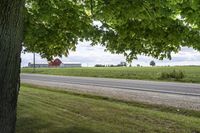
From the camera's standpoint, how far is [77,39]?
13969 mm

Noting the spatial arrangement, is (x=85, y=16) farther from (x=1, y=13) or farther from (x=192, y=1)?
(x=1, y=13)

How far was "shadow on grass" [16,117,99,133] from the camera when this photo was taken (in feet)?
34.6

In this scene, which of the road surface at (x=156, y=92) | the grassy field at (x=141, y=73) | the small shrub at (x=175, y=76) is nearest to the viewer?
the road surface at (x=156, y=92)

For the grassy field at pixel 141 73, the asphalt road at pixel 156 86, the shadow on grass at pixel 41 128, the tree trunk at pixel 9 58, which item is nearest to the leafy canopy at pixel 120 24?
the shadow on grass at pixel 41 128

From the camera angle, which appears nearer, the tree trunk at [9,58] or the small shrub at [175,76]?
the tree trunk at [9,58]

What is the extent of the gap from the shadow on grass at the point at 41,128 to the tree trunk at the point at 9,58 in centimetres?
408

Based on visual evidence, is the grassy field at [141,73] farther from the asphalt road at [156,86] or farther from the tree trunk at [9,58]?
the tree trunk at [9,58]

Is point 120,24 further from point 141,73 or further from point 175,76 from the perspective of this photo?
point 141,73

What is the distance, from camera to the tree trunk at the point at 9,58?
253 inches

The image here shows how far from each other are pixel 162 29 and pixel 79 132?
11.7ft

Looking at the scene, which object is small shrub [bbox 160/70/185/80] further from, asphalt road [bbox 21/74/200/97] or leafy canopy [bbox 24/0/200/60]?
leafy canopy [bbox 24/0/200/60]

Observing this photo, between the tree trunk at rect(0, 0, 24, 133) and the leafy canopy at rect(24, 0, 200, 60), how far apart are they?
347 centimetres

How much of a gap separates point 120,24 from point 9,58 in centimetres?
531

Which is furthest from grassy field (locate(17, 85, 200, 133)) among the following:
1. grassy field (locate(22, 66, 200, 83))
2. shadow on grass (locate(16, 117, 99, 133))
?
grassy field (locate(22, 66, 200, 83))
